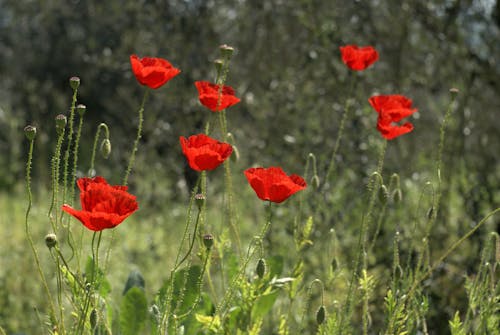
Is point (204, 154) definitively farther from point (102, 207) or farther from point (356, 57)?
point (356, 57)

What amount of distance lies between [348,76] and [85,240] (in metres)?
1.68

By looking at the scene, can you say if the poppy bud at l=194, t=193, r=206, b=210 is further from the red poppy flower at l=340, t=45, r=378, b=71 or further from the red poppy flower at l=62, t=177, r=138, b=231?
the red poppy flower at l=340, t=45, r=378, b=71

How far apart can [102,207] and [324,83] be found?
2150 mm

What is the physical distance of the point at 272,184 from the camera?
1.29 metres

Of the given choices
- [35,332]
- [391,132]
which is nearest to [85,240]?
[35,332]

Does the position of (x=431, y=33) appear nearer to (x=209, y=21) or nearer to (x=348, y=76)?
(x=348, y=76)

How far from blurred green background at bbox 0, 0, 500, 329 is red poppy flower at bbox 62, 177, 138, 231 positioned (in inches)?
54.2

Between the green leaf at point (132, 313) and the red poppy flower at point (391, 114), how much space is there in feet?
2.21

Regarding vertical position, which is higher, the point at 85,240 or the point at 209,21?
the point at 209,21

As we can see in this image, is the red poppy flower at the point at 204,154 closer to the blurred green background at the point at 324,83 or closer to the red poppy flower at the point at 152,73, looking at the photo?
the red poppy flower at the point at 152,73

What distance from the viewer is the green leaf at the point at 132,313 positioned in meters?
1.69

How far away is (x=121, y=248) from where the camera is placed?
3689 mm

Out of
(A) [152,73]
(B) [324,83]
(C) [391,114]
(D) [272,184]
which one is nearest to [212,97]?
(A) [152,73]

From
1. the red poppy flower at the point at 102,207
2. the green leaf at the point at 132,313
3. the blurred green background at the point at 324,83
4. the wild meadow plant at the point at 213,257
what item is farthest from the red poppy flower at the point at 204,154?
the blurred green background at the point at 324,83
